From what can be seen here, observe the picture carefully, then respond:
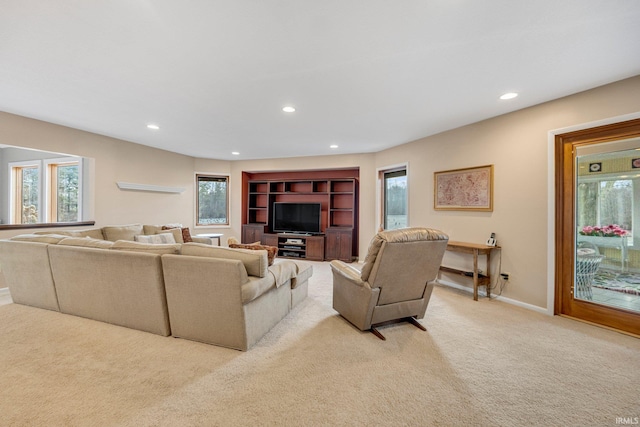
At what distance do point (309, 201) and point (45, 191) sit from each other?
5.48 meters

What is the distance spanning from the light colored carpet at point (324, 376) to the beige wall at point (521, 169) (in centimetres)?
76

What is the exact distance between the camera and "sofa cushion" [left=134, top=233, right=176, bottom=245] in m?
4.16

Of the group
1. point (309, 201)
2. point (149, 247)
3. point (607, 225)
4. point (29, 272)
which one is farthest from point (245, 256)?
point (309, 201)

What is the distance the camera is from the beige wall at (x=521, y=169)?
9.19 feet

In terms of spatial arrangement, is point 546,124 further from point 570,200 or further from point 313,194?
point 313,194

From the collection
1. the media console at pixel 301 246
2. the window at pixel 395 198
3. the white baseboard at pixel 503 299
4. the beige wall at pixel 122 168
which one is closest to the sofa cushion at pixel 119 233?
the beige wall at pixel 122 168

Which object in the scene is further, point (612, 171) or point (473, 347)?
point (612, 171)

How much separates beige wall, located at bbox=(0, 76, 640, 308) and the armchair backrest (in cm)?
168

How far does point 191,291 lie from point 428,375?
6.68 feet

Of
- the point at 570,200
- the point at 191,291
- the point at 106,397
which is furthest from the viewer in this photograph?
the point at 570,200

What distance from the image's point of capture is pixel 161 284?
2406mm

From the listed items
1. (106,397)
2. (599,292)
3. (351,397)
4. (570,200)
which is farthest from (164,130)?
(599,292)

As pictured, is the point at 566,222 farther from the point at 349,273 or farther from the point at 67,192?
the point at 67,192

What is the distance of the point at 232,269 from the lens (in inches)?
83.6
